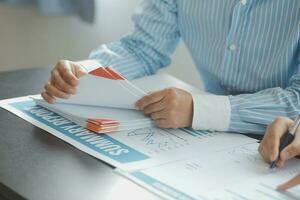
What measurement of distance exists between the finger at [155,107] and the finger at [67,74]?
153 mm

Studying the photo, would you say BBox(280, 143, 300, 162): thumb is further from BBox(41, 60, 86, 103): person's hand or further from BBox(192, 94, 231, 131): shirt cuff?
BBox(41, 60, 86, 103): person's hand

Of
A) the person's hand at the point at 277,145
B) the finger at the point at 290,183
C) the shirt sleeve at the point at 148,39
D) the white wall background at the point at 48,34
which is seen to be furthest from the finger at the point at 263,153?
the white wall background at the point at 48,34

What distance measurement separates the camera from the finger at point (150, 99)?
1.07 meters

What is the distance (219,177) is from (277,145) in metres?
0.13

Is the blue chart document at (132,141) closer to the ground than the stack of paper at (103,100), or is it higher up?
closer to the ground

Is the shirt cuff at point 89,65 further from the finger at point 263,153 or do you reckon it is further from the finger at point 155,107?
the finger at point 263,153

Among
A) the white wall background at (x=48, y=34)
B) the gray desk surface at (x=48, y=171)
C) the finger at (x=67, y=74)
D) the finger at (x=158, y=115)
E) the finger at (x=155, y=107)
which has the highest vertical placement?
the finger at (x=67, y=74)

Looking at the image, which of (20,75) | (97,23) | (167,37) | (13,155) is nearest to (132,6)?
(97,23)

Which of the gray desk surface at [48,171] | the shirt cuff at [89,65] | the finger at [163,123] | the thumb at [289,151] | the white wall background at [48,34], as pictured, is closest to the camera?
the gray desk surface at [48,171]

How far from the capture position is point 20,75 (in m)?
1.33

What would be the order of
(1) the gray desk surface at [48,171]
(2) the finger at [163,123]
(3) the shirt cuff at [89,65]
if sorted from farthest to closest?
(3) the shirt cuff at [89,65]
(2) the finger at [163,123]
(1) the gray desk surface at [48,171]

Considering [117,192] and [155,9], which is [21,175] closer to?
[117,192]

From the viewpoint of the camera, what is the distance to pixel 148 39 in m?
1.45

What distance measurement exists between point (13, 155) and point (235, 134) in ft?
1.44
